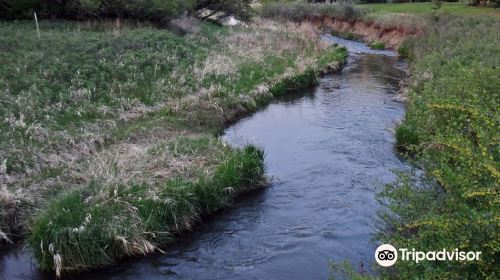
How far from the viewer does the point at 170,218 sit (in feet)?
37.3

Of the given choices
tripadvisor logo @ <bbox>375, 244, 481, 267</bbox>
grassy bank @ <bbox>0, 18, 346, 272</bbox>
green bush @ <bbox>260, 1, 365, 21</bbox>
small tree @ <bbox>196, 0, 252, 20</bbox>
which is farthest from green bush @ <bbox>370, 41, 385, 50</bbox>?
tripadvisor logo @ <bbox>375, 244, 481, 267</bbox>

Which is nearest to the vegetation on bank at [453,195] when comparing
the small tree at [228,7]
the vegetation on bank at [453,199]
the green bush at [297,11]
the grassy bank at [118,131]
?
the vegetation on bank at [453,199]

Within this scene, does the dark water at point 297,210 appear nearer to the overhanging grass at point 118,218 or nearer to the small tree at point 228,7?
the overhanging grass at point 118,218

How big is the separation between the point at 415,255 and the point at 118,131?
36.4ft

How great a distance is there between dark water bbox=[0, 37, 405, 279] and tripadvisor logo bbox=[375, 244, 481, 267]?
1.77 m

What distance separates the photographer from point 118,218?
10508mm

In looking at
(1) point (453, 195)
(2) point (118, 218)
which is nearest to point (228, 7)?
(2) point (118, 218)

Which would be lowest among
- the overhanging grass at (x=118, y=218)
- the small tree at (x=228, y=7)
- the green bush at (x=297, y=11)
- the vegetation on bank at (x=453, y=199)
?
the overhanging grass at (x=118, y=218)

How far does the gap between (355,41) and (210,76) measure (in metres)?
25.5

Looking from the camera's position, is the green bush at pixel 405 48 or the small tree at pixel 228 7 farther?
the small tree at pixel 228 7

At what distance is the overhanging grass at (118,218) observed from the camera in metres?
9.86

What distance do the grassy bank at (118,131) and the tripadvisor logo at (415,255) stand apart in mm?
4941

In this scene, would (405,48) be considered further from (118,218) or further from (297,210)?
(118,218)

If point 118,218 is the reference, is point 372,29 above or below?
above
